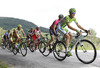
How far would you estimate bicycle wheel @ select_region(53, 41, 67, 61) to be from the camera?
21.4 ft

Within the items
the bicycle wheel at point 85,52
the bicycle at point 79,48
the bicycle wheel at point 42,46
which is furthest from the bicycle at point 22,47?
the bicycle wheel at point 85,52

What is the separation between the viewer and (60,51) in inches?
271

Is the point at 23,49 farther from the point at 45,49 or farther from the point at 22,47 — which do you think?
the point at 45,49

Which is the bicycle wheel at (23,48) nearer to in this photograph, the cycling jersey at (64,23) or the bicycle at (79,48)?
the bicycle at (79,48)

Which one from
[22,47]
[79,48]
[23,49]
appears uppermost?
[79,48]

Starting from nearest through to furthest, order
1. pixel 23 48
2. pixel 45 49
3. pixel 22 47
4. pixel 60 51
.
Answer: pixel 60 51, pixel 45 49, pixel 23 48, pixel 22 47

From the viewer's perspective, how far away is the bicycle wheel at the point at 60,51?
21.4 feet

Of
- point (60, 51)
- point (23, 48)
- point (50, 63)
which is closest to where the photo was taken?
point (50, 63)

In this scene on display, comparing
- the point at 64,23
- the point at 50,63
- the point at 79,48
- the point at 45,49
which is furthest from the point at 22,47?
the point at 79,48

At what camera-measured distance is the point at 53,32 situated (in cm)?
782

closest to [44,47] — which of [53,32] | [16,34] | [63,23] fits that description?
[53,32]

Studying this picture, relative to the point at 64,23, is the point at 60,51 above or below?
below

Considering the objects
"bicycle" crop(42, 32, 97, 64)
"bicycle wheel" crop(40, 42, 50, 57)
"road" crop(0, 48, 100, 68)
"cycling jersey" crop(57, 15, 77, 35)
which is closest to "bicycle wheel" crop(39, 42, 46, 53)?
"bicycle wheel" crop(40, 42, 50, 57)

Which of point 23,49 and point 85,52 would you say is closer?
point 85,52
